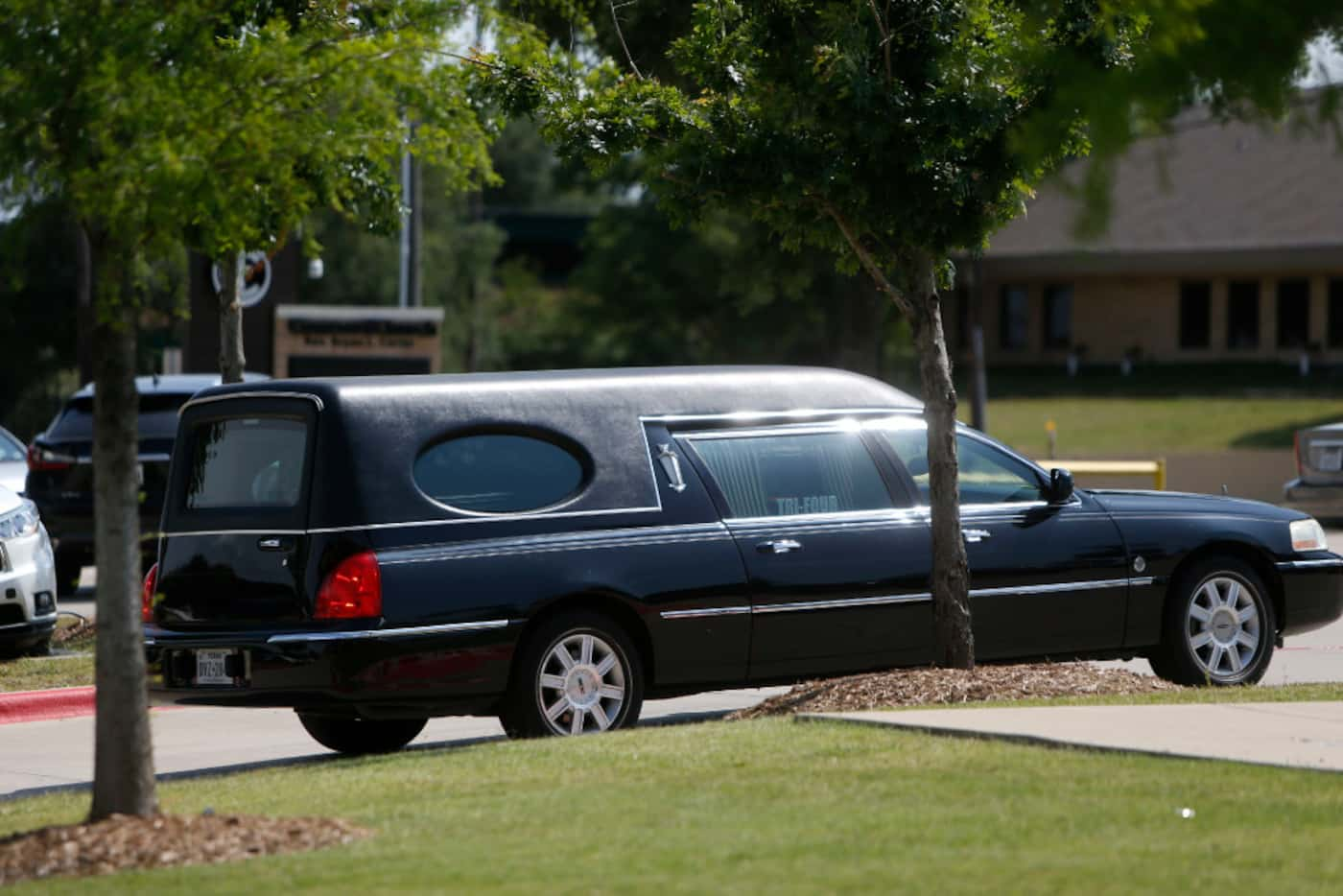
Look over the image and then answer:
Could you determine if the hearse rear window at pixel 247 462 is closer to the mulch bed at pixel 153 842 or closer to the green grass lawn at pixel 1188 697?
the mulch bed at pixel 153 842

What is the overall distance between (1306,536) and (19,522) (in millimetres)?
7894

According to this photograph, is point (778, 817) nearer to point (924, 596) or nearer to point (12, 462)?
point (924, 596)

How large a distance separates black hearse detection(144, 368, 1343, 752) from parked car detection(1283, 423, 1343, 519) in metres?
13.1

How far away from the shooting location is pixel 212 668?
9.31 metres

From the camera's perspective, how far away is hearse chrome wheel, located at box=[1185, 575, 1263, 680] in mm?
11336

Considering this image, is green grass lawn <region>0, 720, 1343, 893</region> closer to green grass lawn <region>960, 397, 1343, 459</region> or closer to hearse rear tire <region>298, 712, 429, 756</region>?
hearse rear tire <region>298, 712, 429, 756</region>

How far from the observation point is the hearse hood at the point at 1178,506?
11312 millimetres

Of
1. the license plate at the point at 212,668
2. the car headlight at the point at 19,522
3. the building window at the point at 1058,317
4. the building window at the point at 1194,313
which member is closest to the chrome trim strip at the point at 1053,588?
the license plate at the point at 212,668

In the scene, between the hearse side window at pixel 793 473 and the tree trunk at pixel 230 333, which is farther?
the tree trunk at pixel 230 333

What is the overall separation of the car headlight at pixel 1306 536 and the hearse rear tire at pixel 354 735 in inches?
198

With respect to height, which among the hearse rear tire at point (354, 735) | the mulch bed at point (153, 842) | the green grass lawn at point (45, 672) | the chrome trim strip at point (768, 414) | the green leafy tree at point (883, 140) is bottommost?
the green grass lawn at point (45, 672)

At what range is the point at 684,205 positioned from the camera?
428 inches

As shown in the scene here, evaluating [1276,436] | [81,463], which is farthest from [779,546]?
[1276,436]

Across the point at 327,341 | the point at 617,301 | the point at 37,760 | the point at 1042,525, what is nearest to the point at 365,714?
the point at 37,760
